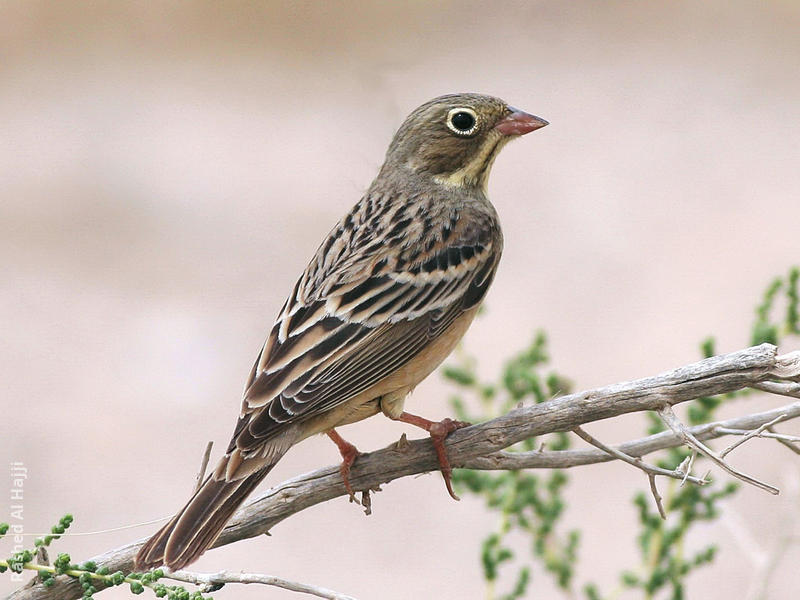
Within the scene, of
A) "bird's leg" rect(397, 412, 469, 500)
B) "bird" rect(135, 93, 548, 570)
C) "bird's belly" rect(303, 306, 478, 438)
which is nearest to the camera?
"bird" rect(135, 93, 548, 570)

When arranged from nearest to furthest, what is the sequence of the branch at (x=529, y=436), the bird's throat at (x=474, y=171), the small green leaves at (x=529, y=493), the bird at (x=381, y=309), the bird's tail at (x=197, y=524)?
the branch at (x=529, y=436) → the bird's tail at (x=197, y=524) → the bird at (x=381, y=309) → the small green leaves at (x=529, y=493) → the bird's throat at (x=474, y=171)

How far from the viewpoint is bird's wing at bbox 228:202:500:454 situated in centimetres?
412

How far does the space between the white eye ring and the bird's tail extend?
71.9 inches

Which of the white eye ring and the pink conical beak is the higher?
the white eye ring

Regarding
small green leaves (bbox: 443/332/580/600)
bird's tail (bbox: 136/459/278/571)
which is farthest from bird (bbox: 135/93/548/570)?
small green leaves (bbox: 443/332/580/600)

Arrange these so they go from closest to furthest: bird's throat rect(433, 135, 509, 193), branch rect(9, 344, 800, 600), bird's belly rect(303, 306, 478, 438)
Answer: branch rect(9, 344, 800, 600) → bird's belly rect(303, 306, 478, 438) → bird's throat rect(433, 135, 509, 193)

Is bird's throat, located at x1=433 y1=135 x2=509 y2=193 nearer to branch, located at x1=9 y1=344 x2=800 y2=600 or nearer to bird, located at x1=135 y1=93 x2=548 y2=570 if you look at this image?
bird, located at x1=135 y1=93 x2=548 y2=570

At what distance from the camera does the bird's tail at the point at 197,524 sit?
358 centimetres

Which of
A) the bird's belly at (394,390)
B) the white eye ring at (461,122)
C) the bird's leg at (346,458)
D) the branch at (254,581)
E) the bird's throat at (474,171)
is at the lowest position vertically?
the branch at (254,581)

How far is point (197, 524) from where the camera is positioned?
371 cm

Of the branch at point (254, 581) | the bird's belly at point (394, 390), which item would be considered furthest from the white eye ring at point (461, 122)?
the branch at point (254, 581)

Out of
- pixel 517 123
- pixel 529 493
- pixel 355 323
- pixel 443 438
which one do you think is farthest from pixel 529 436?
pixel 517 123

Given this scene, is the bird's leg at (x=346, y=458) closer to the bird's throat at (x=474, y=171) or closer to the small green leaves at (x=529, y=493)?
the small green leaves at (x=529, y=493)

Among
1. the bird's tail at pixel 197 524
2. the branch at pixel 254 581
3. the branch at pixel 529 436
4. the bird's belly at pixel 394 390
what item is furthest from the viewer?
the bird's belly at pixel 394 390
